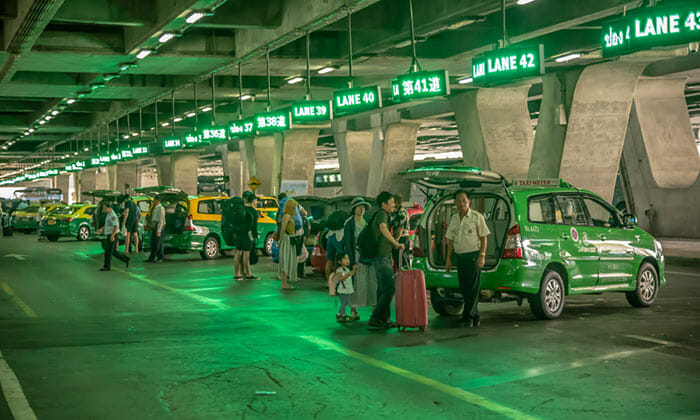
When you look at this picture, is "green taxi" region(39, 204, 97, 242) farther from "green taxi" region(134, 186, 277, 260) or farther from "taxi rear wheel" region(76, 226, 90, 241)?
"green taxi" region(134, 186, 277, 260)

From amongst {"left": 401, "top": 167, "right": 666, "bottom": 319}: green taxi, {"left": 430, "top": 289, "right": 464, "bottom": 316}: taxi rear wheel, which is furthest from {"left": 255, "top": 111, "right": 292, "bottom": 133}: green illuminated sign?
{"left": 430, "top": 289, "right": 464, "bottom": 316}: taxi rear wheel

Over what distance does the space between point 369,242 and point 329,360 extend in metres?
2.79

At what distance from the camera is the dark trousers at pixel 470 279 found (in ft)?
38.3

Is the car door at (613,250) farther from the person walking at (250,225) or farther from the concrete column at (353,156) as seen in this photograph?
the concrete column at (353,156)

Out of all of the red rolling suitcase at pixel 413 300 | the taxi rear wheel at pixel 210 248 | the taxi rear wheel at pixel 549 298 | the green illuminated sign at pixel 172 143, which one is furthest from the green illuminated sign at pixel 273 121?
the red rolling suitcase at pixel 413 300

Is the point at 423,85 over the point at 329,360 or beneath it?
over

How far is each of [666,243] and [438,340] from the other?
1923 centimetres

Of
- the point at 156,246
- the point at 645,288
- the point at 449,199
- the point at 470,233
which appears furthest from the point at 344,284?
the point at 156,246

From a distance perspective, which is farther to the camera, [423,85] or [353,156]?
[353,156]

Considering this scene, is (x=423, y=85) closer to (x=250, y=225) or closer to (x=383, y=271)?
(x=250, y=225)

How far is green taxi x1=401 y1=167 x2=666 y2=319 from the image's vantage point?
11.9 metres

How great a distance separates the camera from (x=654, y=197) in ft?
105

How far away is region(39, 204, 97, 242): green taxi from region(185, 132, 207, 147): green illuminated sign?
6.48 m

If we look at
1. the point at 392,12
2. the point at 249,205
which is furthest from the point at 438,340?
the point at 392,12
